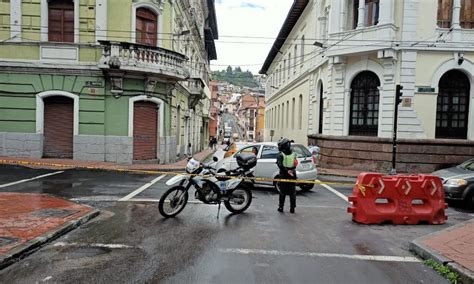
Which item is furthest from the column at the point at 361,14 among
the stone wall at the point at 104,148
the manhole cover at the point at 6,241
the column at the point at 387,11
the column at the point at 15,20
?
the manhole cover at the point at 6,241

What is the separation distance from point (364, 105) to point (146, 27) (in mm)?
11173

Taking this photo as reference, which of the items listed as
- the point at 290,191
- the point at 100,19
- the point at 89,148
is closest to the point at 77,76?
the point at 100,19

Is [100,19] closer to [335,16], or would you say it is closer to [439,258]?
[335,16]

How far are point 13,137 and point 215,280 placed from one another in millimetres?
16449

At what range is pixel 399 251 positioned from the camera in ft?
20.5

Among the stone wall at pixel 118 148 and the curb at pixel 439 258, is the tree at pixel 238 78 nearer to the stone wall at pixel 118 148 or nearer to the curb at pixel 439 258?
the stone wall at pixel 118 148

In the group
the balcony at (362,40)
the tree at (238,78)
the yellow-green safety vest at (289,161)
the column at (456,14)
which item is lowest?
the yellow-green safety vest at (289,161)

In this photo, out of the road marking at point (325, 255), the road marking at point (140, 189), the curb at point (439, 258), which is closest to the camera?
the curb at point (439, 258)

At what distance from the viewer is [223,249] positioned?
5996mm

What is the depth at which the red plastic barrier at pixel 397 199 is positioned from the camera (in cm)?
797

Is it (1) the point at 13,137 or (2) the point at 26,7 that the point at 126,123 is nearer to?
(1) the point at 13,137

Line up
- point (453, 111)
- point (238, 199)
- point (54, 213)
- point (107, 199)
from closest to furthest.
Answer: point (54, 213)
point (238, 199)
point (107, 199)
point (453, 111)

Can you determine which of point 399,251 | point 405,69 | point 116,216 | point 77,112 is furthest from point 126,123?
point 399,251

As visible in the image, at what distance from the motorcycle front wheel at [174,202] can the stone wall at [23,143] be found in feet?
40.0
